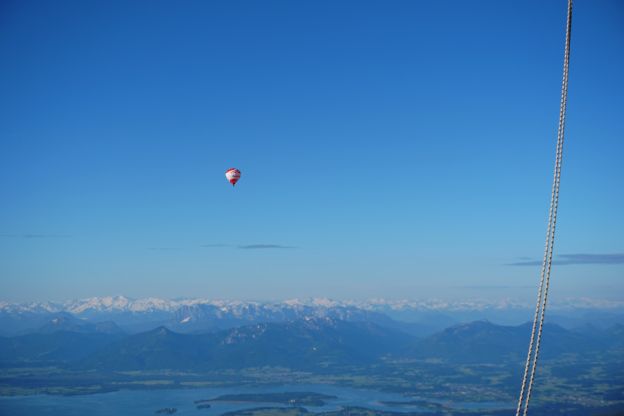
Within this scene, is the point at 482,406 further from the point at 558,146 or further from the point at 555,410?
the point at 558,146

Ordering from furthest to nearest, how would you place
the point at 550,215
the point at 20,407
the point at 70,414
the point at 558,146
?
1. the point at 20,407
2. the point at 70,414
3. the point at 550,215
4. the point at 558,146

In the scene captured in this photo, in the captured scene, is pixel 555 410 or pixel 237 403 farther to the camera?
pixel 237 403

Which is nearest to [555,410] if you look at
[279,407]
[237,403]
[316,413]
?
[316,413]

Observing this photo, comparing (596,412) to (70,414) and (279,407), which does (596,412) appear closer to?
(279,407)

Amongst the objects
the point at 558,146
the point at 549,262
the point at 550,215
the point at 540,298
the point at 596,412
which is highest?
the point at 558,146

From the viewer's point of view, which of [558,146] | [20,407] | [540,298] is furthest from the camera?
[20,407]

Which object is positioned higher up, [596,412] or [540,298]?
[540,298]

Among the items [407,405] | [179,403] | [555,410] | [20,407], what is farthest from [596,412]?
[20,407]
